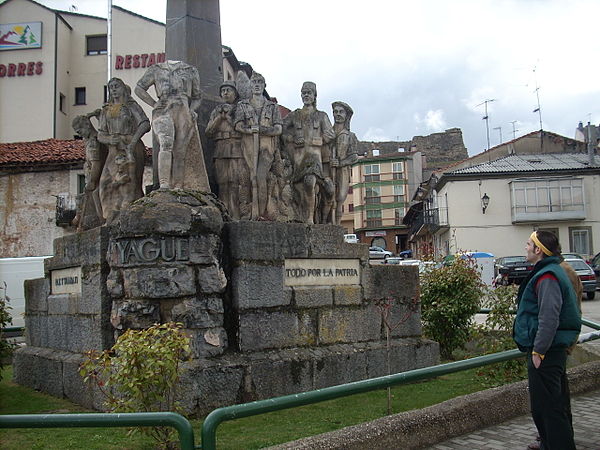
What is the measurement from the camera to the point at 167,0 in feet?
31.6

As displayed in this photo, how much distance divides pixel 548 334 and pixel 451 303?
18.4 ft

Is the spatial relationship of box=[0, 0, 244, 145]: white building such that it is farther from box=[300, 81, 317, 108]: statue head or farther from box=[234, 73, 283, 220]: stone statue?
box=[234, 73, 283, 220]: stone statue

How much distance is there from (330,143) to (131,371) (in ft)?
18.1

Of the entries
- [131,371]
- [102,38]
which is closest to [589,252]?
[102,38]

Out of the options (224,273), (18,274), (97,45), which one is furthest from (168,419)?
(97,45)

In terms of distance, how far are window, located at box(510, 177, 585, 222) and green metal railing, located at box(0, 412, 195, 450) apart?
134ft

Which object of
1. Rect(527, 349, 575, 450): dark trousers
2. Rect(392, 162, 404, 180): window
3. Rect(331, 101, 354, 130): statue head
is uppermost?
Rect(392, 162, 404, 180): window

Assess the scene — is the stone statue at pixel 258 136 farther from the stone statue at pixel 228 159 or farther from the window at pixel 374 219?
the window at pixel 374 219

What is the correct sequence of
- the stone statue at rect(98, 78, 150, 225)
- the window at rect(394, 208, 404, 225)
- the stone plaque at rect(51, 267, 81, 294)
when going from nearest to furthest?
the stone plaque at rect(51, 267, 81, 294), the stone statue at rect(98, 78, 150, 225), the window at rect(394, 208, 404, 225)

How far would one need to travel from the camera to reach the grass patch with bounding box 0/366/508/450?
18.9 feet

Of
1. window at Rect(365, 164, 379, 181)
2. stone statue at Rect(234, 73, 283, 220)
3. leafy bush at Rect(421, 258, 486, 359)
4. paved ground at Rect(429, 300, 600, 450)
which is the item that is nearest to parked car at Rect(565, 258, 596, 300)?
leafy bush at Rect(421, 258, 486, 359)

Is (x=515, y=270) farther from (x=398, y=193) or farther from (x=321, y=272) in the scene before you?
(x=398, y=193)

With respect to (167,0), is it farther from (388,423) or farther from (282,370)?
(388,423)

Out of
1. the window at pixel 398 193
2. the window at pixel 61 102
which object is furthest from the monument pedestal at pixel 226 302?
the window at pixel 398 193
